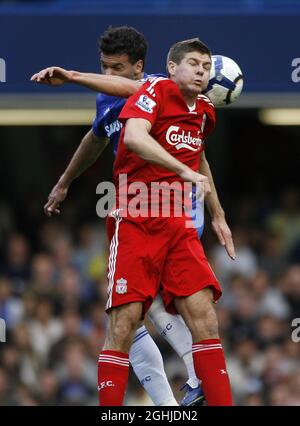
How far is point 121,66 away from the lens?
19.1 ft

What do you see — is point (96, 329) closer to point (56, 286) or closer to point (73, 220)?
point (56, 286)

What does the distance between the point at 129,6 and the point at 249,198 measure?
2.41 m

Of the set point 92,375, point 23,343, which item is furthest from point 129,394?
point 23,343

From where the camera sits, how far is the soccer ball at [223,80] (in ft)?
19.1

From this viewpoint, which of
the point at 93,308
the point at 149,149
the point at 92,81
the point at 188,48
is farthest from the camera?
the point at 93,308

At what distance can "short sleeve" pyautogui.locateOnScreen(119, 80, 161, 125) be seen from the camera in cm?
545

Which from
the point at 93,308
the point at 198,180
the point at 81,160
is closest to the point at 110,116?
the point at 81,160

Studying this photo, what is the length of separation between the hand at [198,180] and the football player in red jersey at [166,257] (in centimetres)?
29

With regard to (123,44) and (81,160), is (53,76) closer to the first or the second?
(123,44)

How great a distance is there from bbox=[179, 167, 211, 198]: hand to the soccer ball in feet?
2.57

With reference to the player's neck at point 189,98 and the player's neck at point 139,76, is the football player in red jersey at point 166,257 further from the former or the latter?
the player's neck at point 139,76

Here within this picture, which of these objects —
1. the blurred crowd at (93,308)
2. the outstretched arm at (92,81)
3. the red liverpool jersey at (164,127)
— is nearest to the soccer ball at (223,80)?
the red liverpool jersey at (164,127)

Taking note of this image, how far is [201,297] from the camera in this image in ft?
18.2

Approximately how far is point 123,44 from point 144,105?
44 centimetres
